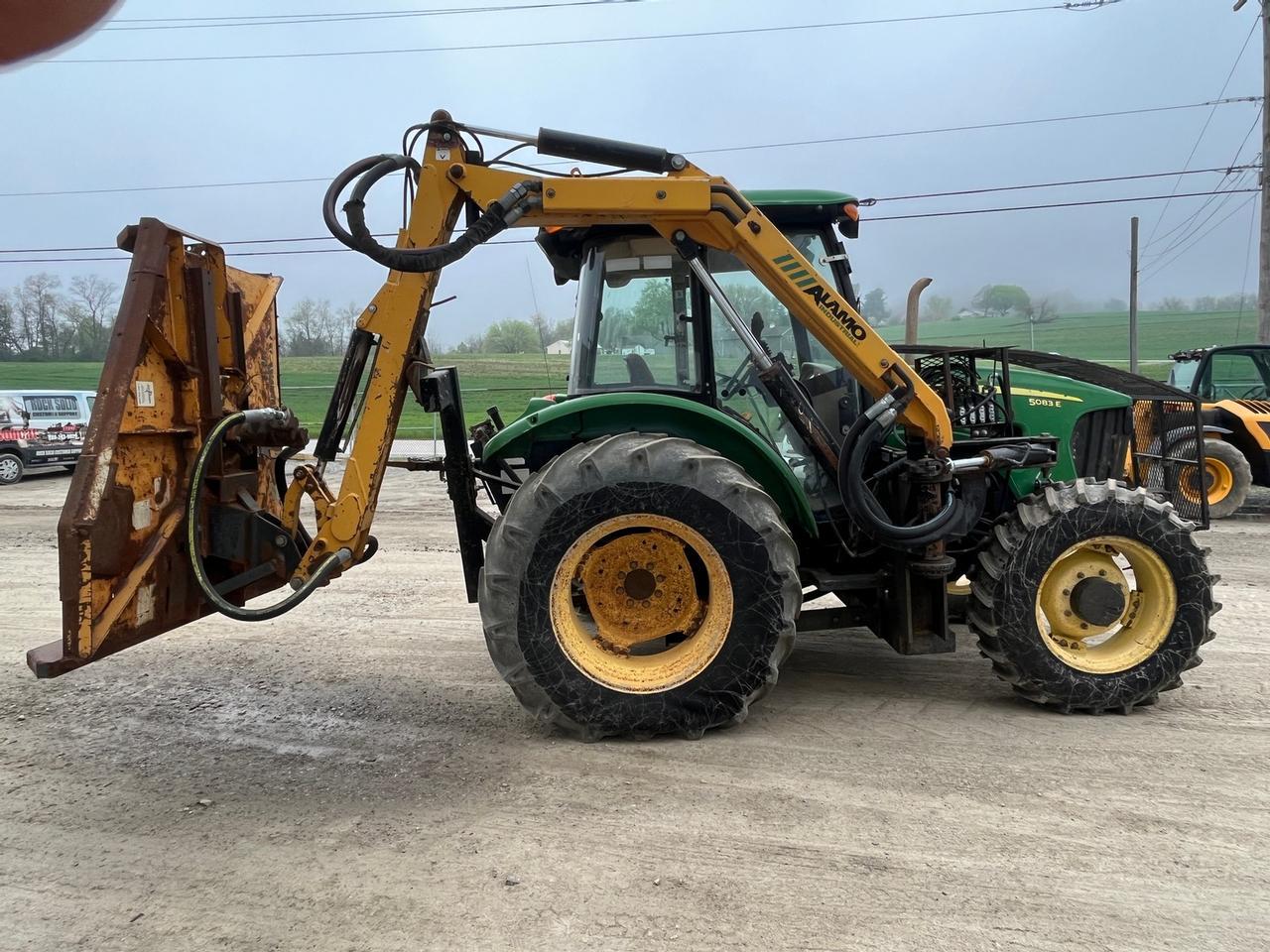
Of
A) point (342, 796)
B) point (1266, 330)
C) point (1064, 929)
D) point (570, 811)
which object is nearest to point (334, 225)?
point (342, 796)

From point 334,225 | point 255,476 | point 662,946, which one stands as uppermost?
point 334,225

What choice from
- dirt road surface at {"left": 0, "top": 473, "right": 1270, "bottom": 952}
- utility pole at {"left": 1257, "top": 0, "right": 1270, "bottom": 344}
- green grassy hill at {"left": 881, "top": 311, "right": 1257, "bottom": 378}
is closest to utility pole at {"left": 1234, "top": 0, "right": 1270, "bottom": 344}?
utility pole at {"left": 1257, "top": 0, "right": 1270, "bottom": 344}

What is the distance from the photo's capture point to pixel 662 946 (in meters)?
2.19

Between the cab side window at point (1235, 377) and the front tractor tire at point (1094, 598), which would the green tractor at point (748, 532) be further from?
the cab side window at point (1235, 377)

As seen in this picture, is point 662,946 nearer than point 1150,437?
Yes

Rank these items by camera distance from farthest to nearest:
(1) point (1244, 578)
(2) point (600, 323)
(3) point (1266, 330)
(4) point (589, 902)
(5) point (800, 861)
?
1. (3) point (1266, 330)
2. (1) point (1244, 578)
3. (2) point (600, 323)
4. (5) point (800, 861)
5. (4) point (589, 902)

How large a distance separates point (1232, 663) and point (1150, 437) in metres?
1.77

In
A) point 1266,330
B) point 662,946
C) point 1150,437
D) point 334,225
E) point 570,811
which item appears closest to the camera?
point 662,946

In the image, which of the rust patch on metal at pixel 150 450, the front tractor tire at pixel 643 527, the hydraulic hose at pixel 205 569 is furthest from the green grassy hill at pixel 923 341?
the front tractor tire at pixel 643 527

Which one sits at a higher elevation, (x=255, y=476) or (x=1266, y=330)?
(x=1266, y=330)

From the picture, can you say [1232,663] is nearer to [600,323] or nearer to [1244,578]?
[1244,578]

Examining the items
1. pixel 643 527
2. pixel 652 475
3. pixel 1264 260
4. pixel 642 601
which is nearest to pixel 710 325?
pixel 652 475

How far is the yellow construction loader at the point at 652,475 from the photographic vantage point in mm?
3299

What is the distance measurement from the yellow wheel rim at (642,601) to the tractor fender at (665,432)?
456 millimetres
